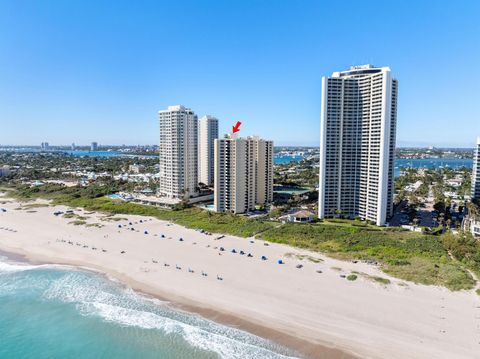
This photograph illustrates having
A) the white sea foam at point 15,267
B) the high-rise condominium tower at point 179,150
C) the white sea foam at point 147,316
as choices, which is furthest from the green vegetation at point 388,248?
the high-rise condominium tower at point 179,150

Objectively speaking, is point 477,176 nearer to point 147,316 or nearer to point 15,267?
point 147,316

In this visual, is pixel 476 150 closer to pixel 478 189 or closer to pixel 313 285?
pixel 478 189

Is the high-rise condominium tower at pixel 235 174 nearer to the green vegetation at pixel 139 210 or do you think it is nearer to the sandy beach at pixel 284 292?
the green vegetation at pixel 139 210

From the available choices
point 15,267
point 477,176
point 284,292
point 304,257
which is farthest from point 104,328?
point 477,176

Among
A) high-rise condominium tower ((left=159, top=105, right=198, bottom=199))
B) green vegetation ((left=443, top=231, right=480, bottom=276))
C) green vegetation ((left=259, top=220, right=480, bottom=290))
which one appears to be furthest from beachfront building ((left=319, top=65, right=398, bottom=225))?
high-rise condominium tower ((left=159, top=105, right=198, bottom=199))

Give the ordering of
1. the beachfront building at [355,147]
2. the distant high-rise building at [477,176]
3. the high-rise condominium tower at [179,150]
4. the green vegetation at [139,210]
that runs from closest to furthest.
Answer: the green vegetation at [139,210]
the beachfront building at [355,147]
the distant high-rise building at [477,176]
the high-rise condominium tower at [179,150]

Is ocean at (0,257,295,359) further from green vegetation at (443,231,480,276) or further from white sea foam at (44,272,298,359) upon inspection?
green vegetation at (443,231,480,276)
